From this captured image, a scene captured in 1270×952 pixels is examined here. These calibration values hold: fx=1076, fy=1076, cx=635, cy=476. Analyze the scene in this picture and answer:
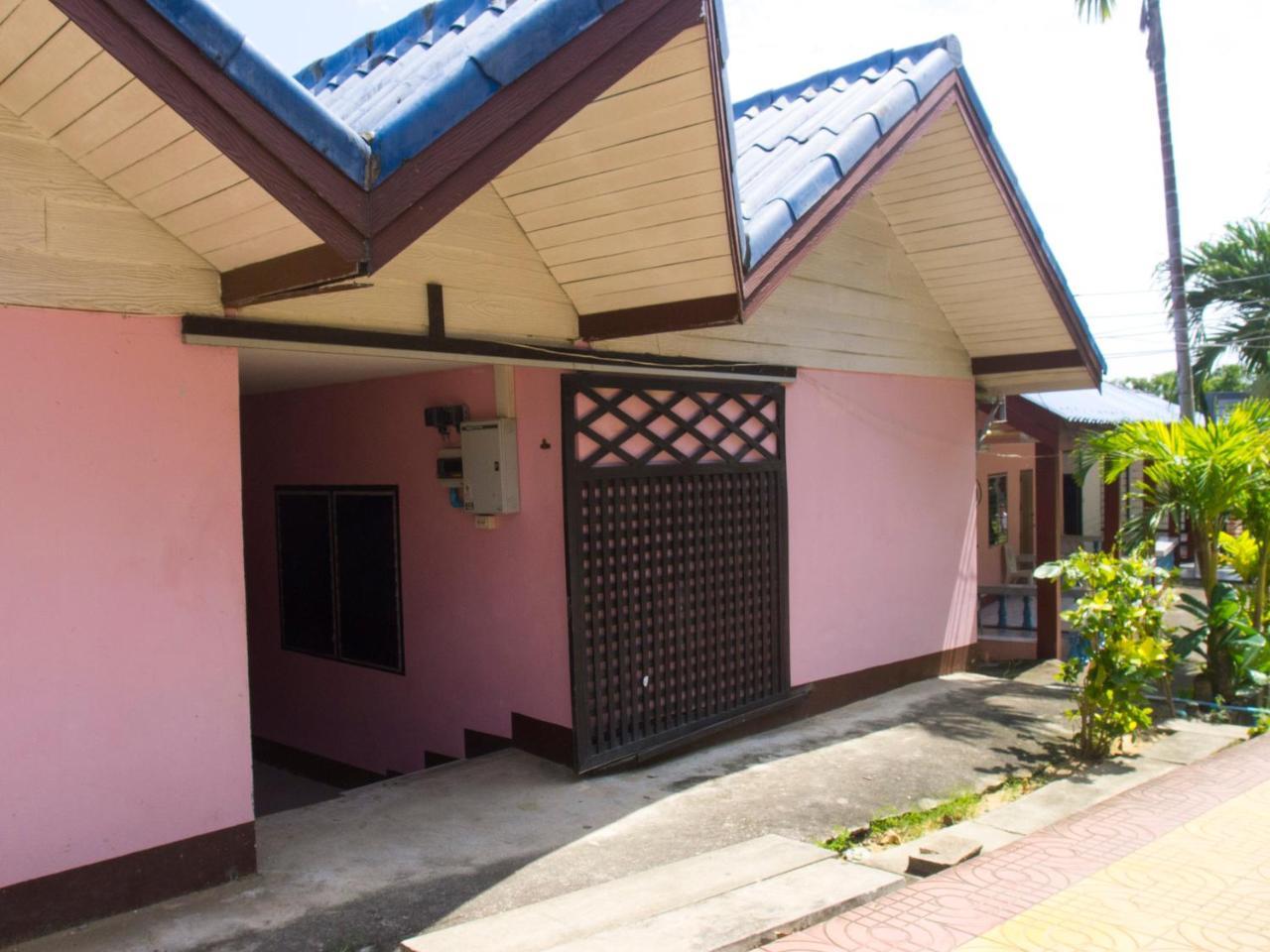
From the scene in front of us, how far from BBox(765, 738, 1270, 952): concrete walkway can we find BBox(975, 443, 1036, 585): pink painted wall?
9580 mm

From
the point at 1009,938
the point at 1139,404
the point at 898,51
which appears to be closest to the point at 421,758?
the point at 1009,938

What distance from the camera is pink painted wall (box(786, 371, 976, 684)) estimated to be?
8.21m

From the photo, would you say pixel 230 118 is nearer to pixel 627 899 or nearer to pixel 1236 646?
pixel 627 899

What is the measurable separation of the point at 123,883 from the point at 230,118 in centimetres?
305

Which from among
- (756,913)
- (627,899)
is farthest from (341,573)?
(756,913)

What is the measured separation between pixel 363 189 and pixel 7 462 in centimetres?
178

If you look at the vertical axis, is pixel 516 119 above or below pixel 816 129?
below

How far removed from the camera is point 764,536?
304 inches

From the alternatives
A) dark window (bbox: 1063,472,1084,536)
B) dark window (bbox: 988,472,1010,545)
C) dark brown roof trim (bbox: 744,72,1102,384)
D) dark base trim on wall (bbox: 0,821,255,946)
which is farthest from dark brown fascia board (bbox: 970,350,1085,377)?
dark window (bbox: 1063,472,1084,536)

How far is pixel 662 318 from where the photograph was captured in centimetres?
603

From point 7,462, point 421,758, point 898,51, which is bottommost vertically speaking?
point 421,758

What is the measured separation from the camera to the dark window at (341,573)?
786 centimetres

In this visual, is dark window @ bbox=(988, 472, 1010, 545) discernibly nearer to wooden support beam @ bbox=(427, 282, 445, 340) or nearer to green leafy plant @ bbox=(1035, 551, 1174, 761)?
green leafy plant @ bbox=(1035, 551, 1174, 761)

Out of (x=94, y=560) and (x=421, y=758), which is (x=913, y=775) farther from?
(x=94, y=560)
